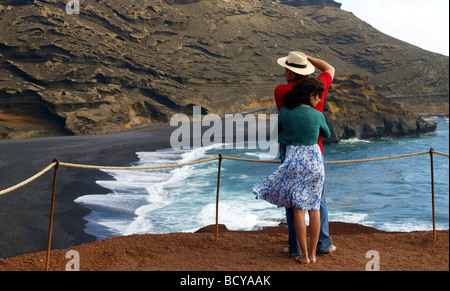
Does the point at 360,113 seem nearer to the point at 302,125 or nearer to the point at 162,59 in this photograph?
the point at 162,59

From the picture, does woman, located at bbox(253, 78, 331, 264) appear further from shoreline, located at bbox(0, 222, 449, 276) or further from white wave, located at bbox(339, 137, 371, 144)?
white wave, located at bbox(339, 137, 371, 144)

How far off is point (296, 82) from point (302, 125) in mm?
335

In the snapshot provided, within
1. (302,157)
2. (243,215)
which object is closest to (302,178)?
(302,157)

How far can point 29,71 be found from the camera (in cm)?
3594

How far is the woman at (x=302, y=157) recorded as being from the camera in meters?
2.97

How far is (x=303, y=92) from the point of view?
295 centimetres

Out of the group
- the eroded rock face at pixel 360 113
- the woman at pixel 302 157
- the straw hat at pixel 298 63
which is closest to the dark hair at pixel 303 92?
the woman at pixel 302 157

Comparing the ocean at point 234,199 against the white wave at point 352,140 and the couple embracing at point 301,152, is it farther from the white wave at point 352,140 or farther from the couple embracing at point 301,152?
the white wave at point 352,140

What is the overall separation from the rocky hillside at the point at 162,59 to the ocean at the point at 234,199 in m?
14.7

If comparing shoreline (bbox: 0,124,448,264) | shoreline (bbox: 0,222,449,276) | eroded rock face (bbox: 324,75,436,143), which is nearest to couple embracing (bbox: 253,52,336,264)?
shoreline (bbox: 0,222,449,276)

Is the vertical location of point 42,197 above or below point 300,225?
below

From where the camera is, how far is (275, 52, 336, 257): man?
10.1ft

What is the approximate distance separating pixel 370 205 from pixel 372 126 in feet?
76.9

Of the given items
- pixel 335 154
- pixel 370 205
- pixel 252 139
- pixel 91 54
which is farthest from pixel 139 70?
pixel 370 205
